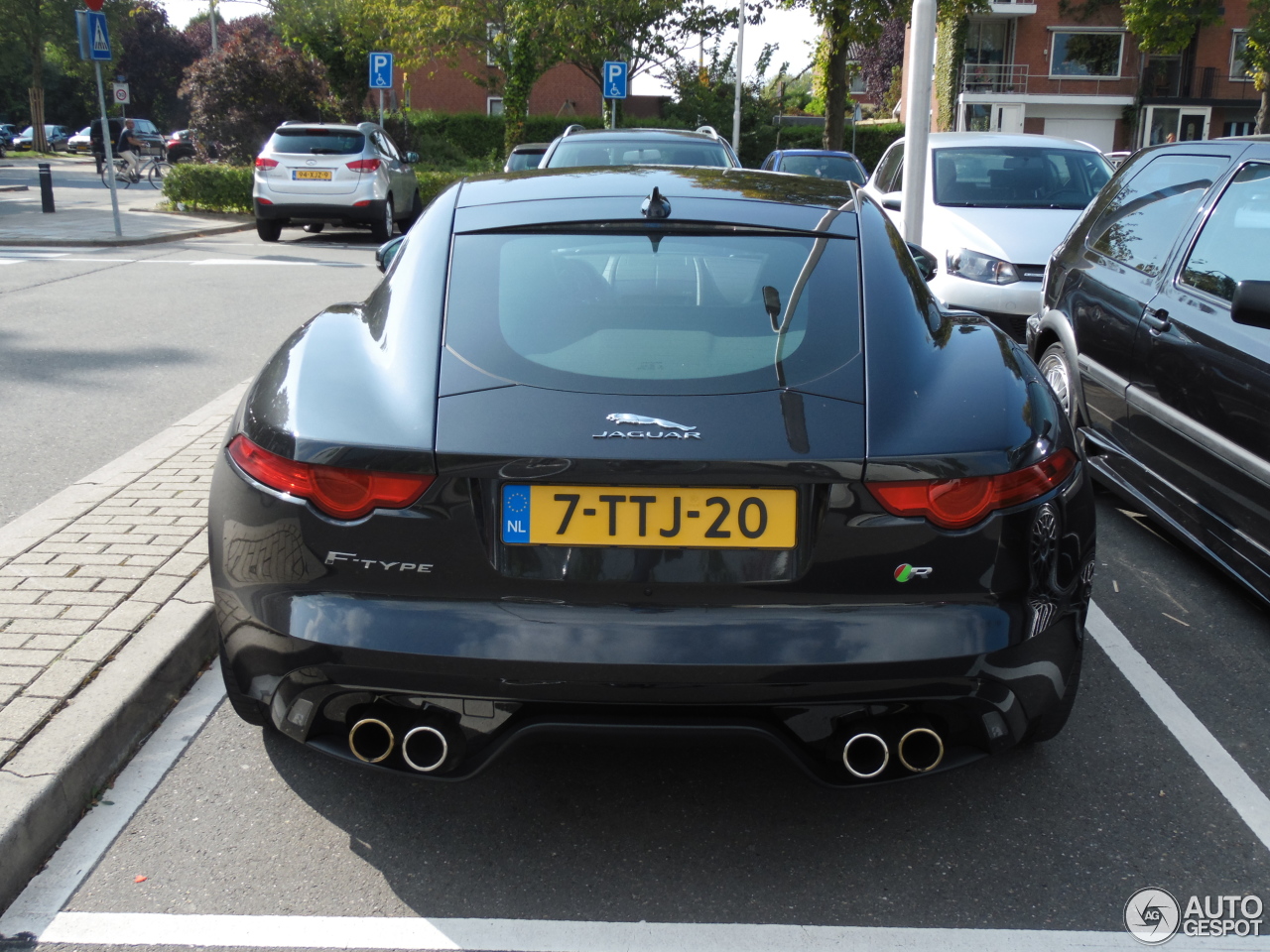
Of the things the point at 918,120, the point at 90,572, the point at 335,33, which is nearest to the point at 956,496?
the point at 90,572

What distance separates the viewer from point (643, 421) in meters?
2.54

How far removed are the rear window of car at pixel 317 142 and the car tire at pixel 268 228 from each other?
3.45 ft

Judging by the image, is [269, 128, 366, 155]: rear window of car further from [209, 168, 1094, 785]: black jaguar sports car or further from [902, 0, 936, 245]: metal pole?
[209, 168, 1094, 785]: black jaguar sports car

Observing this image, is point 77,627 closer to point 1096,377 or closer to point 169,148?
point 1096,377

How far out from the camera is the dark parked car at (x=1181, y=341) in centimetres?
408

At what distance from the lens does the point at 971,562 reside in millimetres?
2580

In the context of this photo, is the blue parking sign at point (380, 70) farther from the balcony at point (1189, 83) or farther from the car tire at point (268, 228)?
the balcony at point (1189, 83)

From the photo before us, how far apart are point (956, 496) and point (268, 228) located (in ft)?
57.9

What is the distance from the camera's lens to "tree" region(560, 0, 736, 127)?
37.0 m

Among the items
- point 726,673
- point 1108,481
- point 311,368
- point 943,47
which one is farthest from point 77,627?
point 943,47

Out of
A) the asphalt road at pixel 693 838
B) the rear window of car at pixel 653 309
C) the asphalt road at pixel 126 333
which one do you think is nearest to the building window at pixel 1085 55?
the asphalt road at pixel 126 333

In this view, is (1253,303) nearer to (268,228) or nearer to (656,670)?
(656,670)

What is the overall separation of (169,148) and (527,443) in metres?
48.6

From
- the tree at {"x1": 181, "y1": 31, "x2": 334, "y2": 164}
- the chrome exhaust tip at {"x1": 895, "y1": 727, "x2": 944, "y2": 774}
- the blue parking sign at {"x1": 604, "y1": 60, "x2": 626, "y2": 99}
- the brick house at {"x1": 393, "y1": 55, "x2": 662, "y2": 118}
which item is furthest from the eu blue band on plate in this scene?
the brick house at {"x1": 393, "y1": 55, "x2": 662, "y2": 118}
